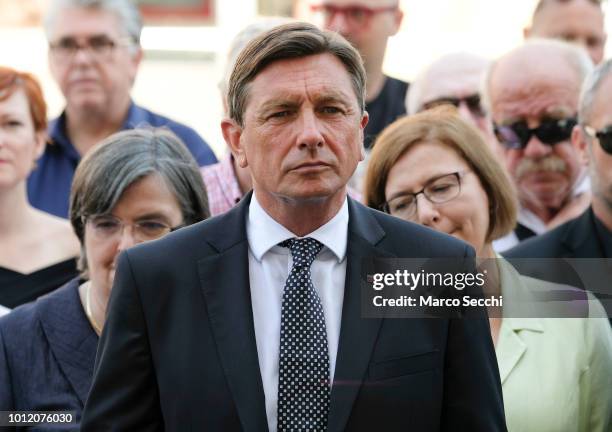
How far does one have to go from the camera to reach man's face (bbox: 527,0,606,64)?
19.5 feet

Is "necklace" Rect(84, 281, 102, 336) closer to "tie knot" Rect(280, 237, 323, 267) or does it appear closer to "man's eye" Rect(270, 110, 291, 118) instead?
"tie knot" Rect(280, 237, 323, 267)

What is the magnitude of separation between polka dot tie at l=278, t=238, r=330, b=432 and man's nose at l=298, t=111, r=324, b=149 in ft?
0.97

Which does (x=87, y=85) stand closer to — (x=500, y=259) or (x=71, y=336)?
(x=71, y=336)

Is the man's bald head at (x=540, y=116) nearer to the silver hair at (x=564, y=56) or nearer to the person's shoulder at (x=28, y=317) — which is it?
the silver hair at (x=564, y=56)

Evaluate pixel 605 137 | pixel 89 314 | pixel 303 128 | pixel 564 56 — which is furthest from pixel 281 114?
pixel 564 56

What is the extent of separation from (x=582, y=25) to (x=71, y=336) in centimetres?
306

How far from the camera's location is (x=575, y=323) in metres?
3.96

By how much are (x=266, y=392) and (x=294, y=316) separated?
195 millimetres

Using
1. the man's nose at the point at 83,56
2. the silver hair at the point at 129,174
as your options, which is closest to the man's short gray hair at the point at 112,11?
the man's nose at the point at 83,56

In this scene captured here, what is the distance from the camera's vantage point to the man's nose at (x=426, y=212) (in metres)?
4.18

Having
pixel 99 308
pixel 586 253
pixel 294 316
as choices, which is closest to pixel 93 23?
pixel 99 308

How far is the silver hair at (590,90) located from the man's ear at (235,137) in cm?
182

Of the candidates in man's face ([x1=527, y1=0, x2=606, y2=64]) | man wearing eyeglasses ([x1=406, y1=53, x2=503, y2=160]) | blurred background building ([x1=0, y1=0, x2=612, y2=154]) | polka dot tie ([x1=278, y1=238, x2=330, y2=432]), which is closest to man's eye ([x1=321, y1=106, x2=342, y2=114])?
polka dot tie ([x1=278, y1=238, x2=330, y2=432])

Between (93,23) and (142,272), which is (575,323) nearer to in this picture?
(142,272)
